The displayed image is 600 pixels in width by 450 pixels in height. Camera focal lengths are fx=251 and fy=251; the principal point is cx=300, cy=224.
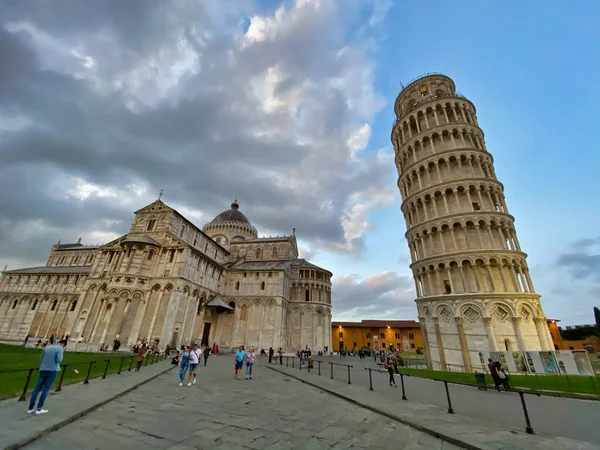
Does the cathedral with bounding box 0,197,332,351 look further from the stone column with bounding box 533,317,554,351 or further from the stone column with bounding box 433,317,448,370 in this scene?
the stone column with bounding box 533,317,554,351

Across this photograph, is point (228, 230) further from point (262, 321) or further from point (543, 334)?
point (543, 334)

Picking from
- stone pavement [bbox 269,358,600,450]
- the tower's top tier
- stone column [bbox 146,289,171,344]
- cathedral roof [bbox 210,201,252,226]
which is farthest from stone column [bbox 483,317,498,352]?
cathedral roof [bbox 210,201,252,226]

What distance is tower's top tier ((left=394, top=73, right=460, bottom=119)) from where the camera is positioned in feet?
102

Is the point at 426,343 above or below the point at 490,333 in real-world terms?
below

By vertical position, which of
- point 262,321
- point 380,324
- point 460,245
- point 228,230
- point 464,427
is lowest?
point 464,427

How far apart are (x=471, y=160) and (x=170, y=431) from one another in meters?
31.0

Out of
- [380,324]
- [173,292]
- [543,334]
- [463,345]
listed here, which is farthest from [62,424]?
[380,324]

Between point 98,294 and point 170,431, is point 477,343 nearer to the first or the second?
point 170,431

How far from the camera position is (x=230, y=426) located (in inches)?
235

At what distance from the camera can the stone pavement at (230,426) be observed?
493cm

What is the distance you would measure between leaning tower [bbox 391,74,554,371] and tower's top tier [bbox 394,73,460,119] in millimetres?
629

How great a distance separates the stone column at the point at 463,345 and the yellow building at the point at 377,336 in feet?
151

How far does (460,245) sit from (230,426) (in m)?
23.9

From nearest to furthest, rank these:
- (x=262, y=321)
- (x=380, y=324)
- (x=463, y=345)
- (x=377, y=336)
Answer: (x=463, y=345) → (x=262, y=321) → (x=377, y=336) → (x=380, y=324)
